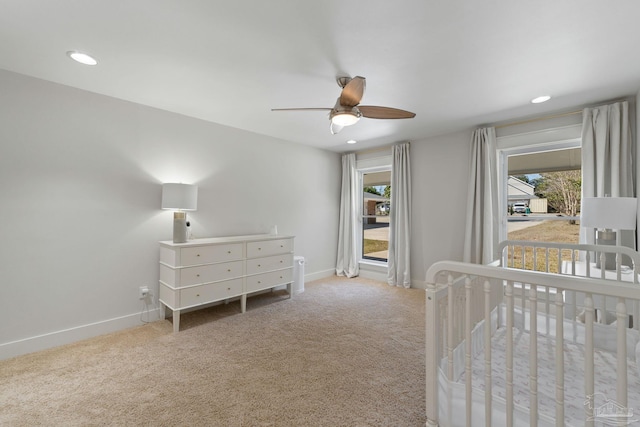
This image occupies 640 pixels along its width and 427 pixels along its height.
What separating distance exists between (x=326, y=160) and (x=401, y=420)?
4.02 meters

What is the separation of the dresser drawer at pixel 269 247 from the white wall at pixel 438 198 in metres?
2.04

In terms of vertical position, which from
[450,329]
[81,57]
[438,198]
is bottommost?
[450,329]

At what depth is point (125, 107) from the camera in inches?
110

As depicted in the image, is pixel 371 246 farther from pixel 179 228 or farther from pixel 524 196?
pixel 179 228

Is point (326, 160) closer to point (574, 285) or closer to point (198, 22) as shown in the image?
point (198, 22)

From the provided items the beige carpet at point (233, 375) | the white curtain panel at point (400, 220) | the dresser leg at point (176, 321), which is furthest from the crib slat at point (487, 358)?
the white curtain panel at point (400, 220)

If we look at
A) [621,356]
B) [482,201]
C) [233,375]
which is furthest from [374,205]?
[621,356]

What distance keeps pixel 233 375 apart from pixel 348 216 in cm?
343

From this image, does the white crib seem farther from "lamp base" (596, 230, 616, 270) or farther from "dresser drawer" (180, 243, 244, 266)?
"dresser drawer" (180, 243, 244, 266)

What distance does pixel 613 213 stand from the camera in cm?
215

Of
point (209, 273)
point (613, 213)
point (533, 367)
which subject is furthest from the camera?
point (209, 273)

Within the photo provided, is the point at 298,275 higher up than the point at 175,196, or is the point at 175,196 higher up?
the point at 175,196

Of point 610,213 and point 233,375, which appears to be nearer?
point 233,375

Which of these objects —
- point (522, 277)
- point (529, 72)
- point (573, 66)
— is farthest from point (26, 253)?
point (573, 66)
